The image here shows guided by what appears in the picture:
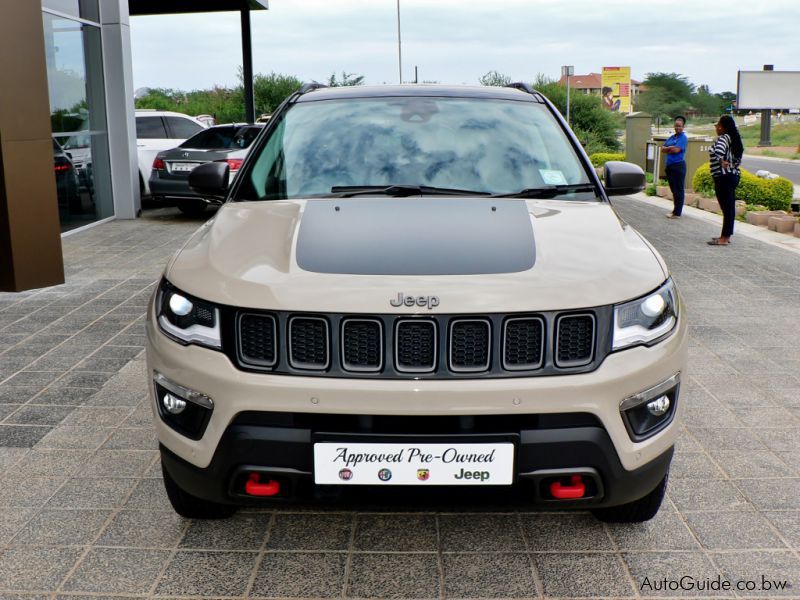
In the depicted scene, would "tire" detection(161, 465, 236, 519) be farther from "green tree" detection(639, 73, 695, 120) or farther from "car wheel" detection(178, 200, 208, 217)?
"green tree" detection(639, 73, 695, 120)

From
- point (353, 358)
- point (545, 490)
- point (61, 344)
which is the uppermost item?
point (353, 358)

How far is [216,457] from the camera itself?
8.91ft

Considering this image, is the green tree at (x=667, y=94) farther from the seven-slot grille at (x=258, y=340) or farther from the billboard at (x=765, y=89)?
the seven-slot grille at (x=258, y=340)

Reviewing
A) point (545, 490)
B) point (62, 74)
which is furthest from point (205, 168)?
point (62, 74)

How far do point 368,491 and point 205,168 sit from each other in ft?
7.28

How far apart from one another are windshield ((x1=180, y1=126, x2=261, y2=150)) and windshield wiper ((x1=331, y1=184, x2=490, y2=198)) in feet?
35.5

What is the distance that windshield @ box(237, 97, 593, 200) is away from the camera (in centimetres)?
380

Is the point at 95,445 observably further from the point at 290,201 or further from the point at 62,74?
the point at 62,74

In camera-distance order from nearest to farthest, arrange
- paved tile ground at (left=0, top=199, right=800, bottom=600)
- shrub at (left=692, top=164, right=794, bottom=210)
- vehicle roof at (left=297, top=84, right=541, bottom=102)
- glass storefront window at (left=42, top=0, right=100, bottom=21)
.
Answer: paved tile ground at (left=0, top=199, right=800, bottom=600) → vehicle roof at (left=297, top=84, right=541, bottom=102) → glass storefront window at (left=42, top=0, right=100, bottom=21) → shrub at (left=692, top=164, right=794, bottom=210)

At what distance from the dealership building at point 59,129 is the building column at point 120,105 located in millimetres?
16

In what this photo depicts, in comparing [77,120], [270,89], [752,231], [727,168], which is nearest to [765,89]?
[270,89]

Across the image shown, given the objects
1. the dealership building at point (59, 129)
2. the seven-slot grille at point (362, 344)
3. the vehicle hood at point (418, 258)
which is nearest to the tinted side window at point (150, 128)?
the dealership building at point (59, 129)

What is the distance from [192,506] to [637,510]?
1629mm

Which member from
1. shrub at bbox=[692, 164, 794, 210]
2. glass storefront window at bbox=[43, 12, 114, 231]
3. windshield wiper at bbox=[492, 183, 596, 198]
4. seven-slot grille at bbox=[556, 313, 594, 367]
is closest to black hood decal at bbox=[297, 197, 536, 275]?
windshield wiper at bbox=[492, 183, 596, 198]
